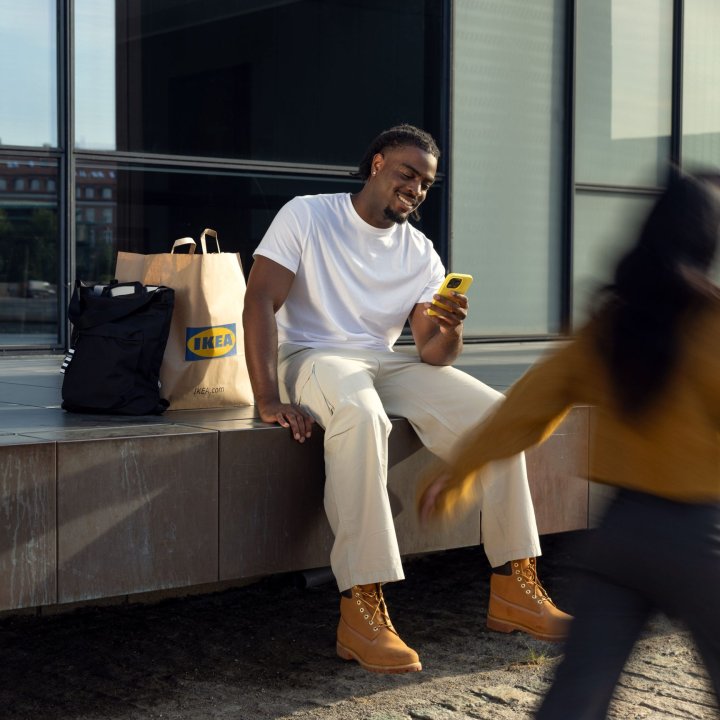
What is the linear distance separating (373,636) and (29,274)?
14.8ft

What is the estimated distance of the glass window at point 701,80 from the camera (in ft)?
33.8

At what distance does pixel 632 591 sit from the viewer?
2277 millimetres

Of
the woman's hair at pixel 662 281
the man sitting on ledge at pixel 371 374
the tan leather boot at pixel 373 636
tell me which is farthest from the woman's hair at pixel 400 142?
the woman's hair at pixel 662 281

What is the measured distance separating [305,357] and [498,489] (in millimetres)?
828

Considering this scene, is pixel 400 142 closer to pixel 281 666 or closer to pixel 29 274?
pixel 281 666

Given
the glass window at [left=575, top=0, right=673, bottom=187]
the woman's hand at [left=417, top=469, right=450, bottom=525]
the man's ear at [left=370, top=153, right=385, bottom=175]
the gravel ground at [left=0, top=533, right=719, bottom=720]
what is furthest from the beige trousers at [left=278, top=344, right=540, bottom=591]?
the glass window at [left=575, top=0, right=673, bottom=187]

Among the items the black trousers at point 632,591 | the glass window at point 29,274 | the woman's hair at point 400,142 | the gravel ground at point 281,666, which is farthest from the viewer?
the glass window at point 29,274

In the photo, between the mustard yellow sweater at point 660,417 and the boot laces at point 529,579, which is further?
the boot laces at point 529,579

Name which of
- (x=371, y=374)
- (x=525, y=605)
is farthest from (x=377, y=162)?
(x=525, y=605)

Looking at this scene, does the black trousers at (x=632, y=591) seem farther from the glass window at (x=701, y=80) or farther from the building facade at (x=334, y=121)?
the glass window at (x=701, y=80)

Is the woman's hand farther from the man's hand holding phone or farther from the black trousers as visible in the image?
the man's hand holding phone

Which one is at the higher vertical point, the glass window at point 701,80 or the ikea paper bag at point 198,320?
the glass window at point 701,80

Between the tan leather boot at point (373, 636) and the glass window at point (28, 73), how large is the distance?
14.7 ft

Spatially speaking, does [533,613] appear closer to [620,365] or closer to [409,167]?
[409,167]
